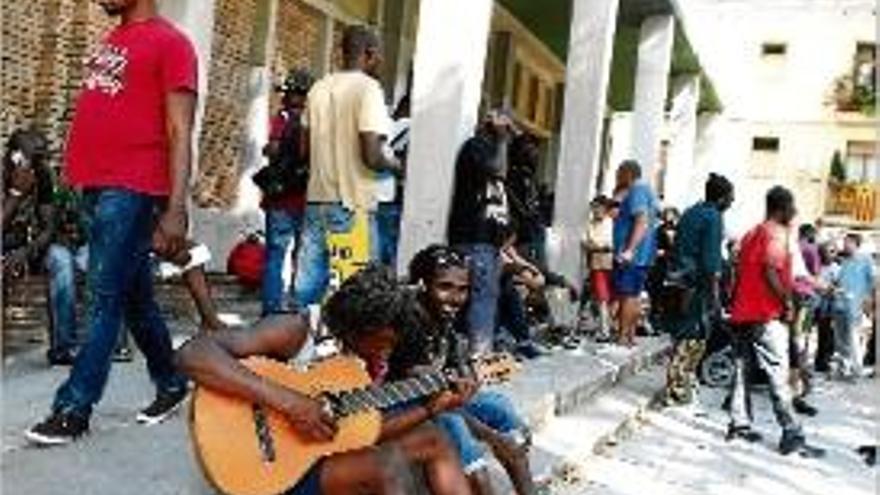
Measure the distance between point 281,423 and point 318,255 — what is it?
246 centimetres

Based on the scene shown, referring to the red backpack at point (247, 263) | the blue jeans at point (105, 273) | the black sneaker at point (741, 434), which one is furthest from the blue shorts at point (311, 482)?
the red backpack at point (247, 263)

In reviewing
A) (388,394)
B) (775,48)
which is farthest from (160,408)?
(775,48)

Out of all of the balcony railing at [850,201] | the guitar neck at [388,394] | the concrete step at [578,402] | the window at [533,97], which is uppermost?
the window at [533,97]

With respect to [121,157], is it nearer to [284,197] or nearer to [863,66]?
[284,197]

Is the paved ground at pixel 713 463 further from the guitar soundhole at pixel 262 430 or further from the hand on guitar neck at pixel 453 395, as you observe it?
the guitar soundhole at pixel 262 430

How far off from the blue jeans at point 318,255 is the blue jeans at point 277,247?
0.83 m

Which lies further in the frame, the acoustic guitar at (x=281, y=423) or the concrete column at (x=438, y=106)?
the concrete column at (x=438, y=106)

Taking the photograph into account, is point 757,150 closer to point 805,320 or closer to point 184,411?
point 805,320

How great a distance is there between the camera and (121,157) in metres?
5.23

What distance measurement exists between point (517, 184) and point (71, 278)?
3318mm

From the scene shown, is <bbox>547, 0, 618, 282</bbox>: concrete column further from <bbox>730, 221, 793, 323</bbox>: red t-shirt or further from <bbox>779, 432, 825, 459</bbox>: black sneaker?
<bbox>779, 432, 825, 459</bbox>: black sneaker

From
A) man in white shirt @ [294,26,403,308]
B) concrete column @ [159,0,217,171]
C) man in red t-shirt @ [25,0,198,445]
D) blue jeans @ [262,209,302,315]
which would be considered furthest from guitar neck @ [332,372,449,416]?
concrete column @ [159,0,217,171]

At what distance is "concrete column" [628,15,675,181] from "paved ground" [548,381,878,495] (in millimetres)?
6951

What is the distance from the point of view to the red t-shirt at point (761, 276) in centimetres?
973
